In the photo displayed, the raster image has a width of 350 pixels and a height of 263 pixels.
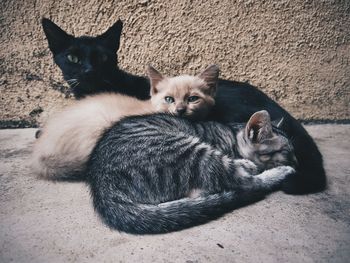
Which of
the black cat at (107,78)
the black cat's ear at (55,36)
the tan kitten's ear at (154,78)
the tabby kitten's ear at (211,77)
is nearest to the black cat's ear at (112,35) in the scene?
the black cat at (107,78)

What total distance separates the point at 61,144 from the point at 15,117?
125 cm

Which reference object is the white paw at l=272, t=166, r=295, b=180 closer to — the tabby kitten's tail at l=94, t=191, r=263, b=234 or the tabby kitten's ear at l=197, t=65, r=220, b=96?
the tabby kitten's tail at l=94, t=191, r=263, b=234

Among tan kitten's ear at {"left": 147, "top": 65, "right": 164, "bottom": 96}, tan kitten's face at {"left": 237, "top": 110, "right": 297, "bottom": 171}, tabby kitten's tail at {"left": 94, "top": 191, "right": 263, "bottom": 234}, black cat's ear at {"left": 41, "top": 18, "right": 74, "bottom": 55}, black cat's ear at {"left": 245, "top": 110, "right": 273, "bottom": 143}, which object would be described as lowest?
tabby kitten's tail at {"left": 94, "top": 191, "right": 263, "bottom": 234}

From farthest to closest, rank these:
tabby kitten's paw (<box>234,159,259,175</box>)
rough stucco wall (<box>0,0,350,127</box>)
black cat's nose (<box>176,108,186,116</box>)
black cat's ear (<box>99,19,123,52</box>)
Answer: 1. rough stucco wall (<box>0,0,350,127</box>)
2. black cat's ear (<box>99,19,123,52</box>)
3. black cat's nose (<box>176,108,186,116</box>)
4. tabby kitten's paw (<box>234,159,259,175</box>)

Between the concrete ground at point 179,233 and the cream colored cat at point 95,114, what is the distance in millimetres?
134

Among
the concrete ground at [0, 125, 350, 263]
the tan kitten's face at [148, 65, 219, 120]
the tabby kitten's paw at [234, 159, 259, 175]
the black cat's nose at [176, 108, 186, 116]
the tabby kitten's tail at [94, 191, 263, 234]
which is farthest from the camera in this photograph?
the tan kitten's face at [148, 65, 219, 120]

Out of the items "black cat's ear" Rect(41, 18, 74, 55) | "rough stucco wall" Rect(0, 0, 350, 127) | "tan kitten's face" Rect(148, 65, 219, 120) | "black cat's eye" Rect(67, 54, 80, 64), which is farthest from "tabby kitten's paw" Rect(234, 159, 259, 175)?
"black cat's ear" Rect(41, 18, 74, 55)

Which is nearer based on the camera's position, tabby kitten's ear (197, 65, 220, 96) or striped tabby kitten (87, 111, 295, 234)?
striped tabby kitten (87, 111, 295, 234)

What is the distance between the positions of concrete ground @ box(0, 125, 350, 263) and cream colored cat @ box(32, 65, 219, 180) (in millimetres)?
134

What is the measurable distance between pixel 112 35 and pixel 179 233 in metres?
1.77

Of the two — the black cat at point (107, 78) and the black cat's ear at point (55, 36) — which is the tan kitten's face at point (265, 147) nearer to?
the black cat at point (107, 78)

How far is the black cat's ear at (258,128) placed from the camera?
2014mm

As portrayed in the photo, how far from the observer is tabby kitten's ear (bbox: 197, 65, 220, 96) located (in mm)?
2439

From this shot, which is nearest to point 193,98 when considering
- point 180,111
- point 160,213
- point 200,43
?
point 180,111
